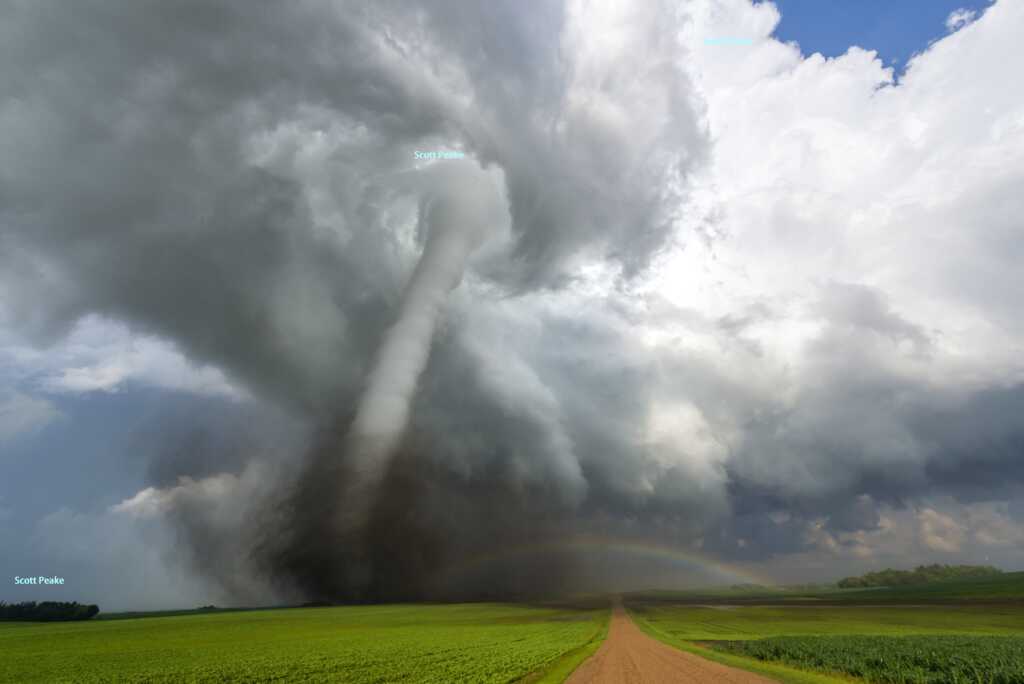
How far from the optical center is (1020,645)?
175ft

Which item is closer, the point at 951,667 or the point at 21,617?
the point at 951,667

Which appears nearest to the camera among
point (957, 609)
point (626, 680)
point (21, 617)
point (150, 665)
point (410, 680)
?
point (626, 680)

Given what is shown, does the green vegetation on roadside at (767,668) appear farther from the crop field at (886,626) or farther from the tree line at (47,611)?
the tree line at (47,611)

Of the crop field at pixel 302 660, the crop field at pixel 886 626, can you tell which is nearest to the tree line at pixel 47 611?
the crop field at pixel 302 660

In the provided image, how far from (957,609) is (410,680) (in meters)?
151

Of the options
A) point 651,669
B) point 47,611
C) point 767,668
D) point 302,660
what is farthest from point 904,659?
point 47,611

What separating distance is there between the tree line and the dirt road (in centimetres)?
21127

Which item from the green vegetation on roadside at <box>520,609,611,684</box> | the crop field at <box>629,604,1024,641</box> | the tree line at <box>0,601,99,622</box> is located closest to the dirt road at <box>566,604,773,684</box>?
the green vegetation on roadside at <box>520,609,611,684</box>

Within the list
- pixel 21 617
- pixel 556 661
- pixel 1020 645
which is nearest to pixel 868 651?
pixel 1020 645

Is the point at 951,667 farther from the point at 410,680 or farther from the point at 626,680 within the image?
the point at 410,680

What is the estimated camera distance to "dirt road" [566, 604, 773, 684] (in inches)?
1435

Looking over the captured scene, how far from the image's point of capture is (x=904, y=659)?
4494 cm

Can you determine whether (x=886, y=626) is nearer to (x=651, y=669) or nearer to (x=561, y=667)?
(x=651, y=669)

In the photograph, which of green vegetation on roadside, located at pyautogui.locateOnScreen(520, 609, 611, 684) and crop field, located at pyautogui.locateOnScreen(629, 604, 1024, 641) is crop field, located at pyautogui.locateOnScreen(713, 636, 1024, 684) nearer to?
green vegetation on roadside, located at pyautogui.locateOnScreen(520, 609, 611, 684)
